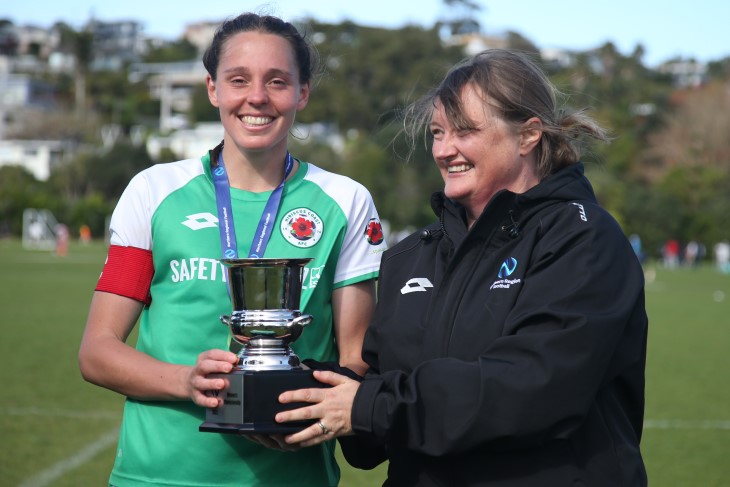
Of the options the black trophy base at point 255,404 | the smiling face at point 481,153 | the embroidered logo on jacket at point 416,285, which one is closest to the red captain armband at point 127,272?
the black trophy base at point 255,404

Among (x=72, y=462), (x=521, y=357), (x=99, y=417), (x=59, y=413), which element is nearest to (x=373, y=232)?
(x=521, y=357)

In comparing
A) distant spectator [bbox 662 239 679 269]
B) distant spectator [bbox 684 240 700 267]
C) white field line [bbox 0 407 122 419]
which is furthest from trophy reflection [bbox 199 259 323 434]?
distant spectator [bbox 662 239 679 269]

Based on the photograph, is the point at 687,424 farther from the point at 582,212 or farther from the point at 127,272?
the point at 127,272

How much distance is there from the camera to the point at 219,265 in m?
3.06

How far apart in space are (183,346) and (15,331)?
14.1 metres

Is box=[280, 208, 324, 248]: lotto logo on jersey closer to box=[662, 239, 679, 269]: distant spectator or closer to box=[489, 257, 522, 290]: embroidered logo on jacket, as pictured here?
box=[489, 257, 522, 290]: embroidered logo on jacket

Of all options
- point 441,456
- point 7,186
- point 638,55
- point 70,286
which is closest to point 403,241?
point 441,456

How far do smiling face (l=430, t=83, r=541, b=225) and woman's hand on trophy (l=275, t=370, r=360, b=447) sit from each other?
0.66 metres

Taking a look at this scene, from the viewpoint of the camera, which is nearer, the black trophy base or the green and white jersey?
A: the black trophy base

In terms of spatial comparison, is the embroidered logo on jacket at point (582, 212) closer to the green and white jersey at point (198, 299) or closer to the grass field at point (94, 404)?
the green and white jersey at point (198, 299)

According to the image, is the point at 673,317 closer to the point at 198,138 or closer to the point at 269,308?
the point at 269,308

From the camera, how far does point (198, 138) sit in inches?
3529

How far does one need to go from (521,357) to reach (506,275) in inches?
10.6

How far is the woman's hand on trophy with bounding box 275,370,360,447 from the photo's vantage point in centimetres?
271
